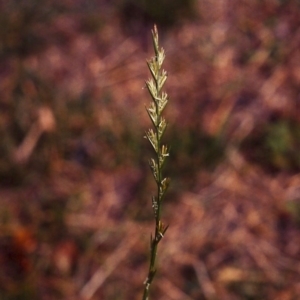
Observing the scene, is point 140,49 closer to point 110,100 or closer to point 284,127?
point 110,100

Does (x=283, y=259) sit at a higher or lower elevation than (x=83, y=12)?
lower

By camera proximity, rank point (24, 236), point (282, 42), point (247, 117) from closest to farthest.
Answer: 1. point (24, 236)
2. point (247, 117)
3. point (282, 42)

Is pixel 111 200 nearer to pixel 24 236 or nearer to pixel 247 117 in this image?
pixel 24 236

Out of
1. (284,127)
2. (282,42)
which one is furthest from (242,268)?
(282,42)

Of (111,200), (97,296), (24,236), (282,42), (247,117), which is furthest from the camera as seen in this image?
(282,42)

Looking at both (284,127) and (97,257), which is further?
(284,127)

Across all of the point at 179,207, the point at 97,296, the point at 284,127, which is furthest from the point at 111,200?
the point at 284,127

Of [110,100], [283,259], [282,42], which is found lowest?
[283,259]
